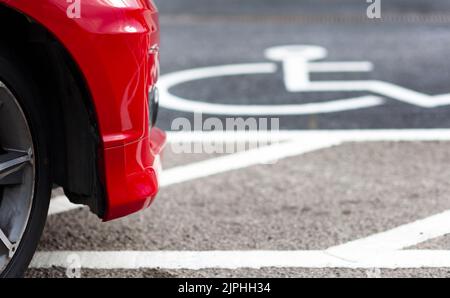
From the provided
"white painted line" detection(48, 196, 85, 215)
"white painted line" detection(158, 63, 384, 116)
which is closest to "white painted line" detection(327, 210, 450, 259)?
"white painted line" detection(48, 196, 85, 215)

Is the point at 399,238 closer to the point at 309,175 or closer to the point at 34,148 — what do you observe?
the point at 309,175

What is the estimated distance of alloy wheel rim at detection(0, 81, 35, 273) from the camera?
10.8ft

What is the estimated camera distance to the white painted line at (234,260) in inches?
150

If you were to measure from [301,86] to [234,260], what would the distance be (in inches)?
143

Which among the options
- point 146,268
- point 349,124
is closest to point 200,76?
point 349,124

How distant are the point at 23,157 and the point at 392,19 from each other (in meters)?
7.38

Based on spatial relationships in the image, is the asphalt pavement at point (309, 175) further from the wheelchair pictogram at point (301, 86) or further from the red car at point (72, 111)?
the red car at point (72, 111)

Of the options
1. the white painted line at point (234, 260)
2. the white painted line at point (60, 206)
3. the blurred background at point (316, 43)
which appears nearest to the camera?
the white painted line at point (234, 260)

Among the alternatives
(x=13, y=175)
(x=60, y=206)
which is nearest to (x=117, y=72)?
(x=13, y=175)

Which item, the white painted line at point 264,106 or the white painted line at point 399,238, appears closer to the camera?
the white painted line at point 399,238

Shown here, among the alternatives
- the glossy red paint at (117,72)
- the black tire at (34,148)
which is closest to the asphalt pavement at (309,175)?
the black tire at (34,148)

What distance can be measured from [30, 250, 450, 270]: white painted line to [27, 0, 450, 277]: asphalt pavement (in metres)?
0.01

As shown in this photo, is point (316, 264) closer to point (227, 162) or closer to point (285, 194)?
point (285, 194)

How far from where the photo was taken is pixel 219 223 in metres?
4.41
